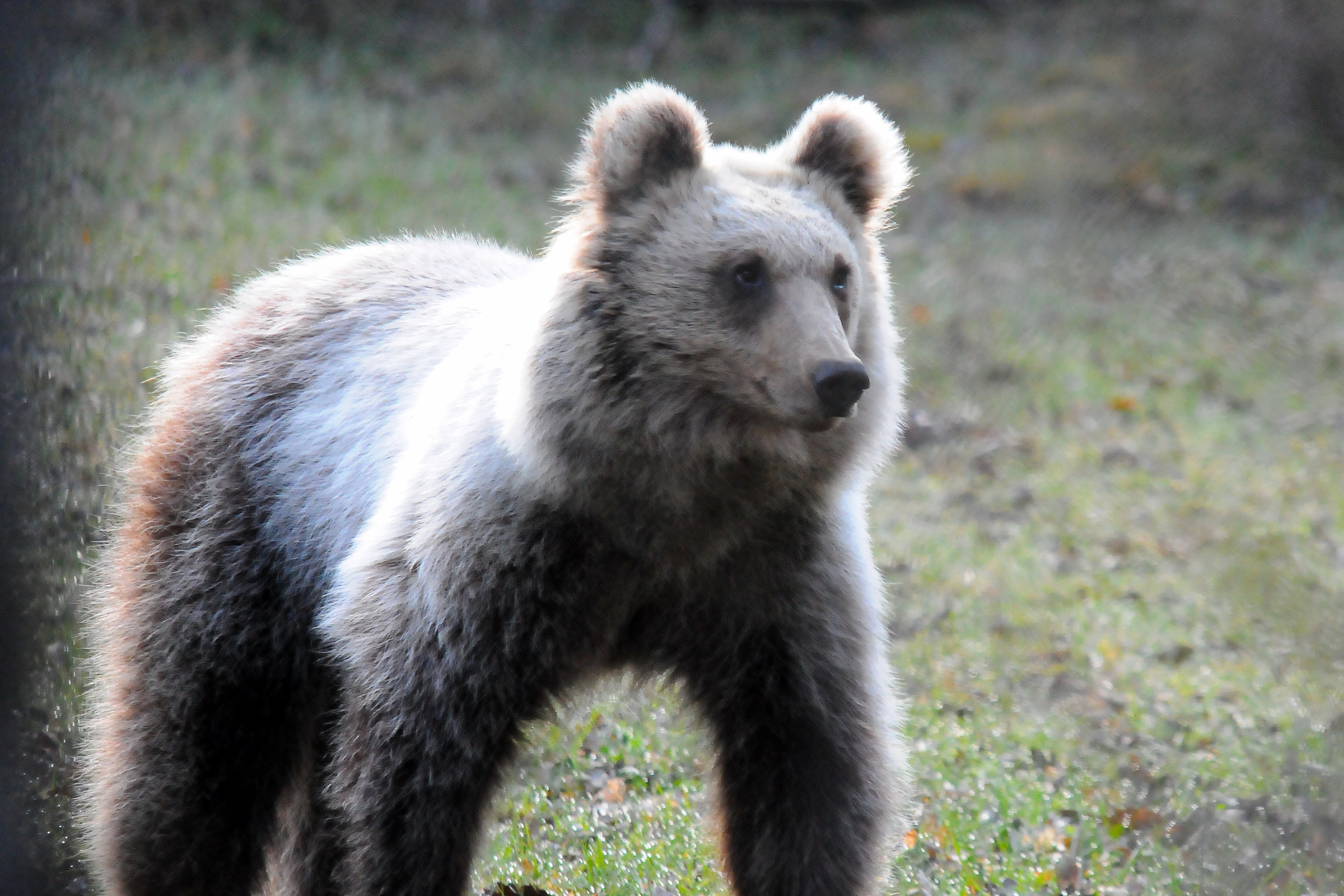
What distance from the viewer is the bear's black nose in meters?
3.10

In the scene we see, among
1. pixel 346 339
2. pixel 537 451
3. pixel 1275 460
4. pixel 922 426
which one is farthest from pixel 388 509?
pixel 1275 460

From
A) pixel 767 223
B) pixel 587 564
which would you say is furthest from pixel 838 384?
pixel 587 564

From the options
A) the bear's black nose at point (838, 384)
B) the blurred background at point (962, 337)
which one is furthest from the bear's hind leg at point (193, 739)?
the bear's black nose at point (838, 384)

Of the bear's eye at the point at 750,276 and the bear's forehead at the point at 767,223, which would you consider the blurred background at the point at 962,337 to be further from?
the bear's eye at the point at 750,276

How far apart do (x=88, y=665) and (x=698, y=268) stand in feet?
7.86

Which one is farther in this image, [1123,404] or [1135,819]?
[1123,404]

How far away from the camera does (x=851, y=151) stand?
373cm

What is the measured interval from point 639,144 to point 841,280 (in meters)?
0.61

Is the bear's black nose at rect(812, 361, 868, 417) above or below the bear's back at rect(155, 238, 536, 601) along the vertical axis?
above

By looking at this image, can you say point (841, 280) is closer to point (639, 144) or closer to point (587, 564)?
point (639, 144)

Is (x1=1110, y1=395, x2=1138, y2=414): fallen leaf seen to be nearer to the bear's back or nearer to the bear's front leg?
the bear's back

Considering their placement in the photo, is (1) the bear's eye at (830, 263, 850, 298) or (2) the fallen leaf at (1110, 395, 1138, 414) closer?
(1) the bear's eye at (830, 263, 850, 298)

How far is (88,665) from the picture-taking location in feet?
14.3

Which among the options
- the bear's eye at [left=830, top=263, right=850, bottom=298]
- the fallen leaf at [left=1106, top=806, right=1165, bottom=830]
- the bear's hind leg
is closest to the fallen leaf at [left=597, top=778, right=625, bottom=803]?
the bear's hind leg
